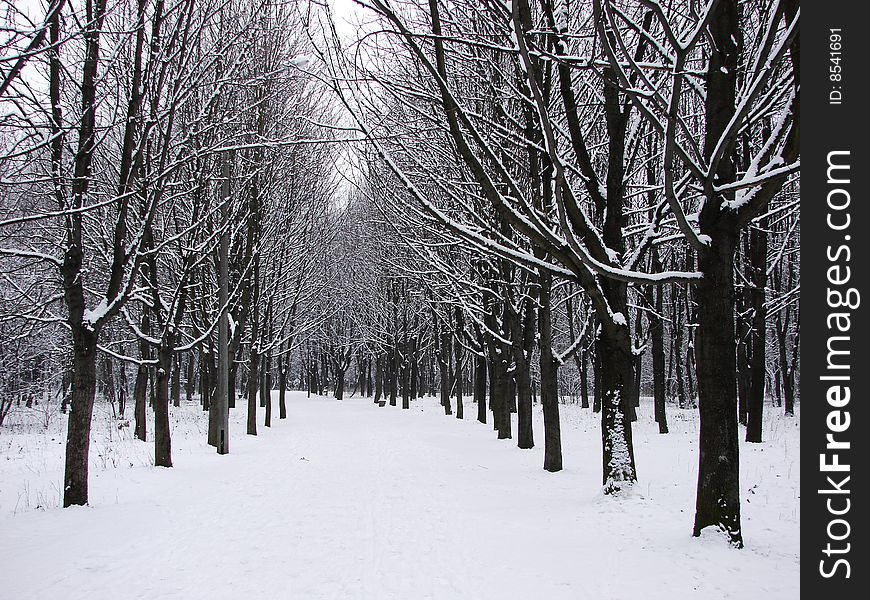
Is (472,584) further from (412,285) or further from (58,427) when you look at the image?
(412,285)

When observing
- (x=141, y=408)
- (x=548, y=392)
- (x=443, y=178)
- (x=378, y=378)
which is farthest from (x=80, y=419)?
(x=378, y=378)

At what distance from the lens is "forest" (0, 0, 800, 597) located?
6047 millimetres

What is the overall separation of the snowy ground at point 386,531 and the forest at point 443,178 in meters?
0.57

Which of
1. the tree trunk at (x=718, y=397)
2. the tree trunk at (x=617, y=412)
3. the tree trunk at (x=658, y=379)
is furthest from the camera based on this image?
the tree trunk at (x=658, y=379)

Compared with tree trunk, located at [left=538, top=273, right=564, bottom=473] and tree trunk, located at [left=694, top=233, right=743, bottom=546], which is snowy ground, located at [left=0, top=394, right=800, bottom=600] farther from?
tree trunk, located at [left=538, top=273, right=564, bottom=473]

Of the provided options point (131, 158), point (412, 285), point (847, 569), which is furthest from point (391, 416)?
point (847, 569)

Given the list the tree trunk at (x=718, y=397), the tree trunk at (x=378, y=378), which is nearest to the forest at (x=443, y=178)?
the tree trunk at (x=718, y=397)

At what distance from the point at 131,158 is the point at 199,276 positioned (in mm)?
10190

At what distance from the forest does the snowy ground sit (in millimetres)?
569

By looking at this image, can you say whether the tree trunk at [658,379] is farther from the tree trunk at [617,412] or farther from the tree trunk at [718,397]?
the tree trunk at [718,397]

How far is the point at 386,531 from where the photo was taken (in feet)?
23.0

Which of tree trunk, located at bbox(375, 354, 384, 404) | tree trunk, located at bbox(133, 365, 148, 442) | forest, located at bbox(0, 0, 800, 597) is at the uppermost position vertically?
forest, located at bbox(0, 0, 800, 597)

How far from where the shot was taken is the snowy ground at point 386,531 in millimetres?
5004

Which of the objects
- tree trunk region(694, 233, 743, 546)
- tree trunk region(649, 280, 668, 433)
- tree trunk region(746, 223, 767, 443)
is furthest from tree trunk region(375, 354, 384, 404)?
tree trunk region(694, 233, 743, 546)
